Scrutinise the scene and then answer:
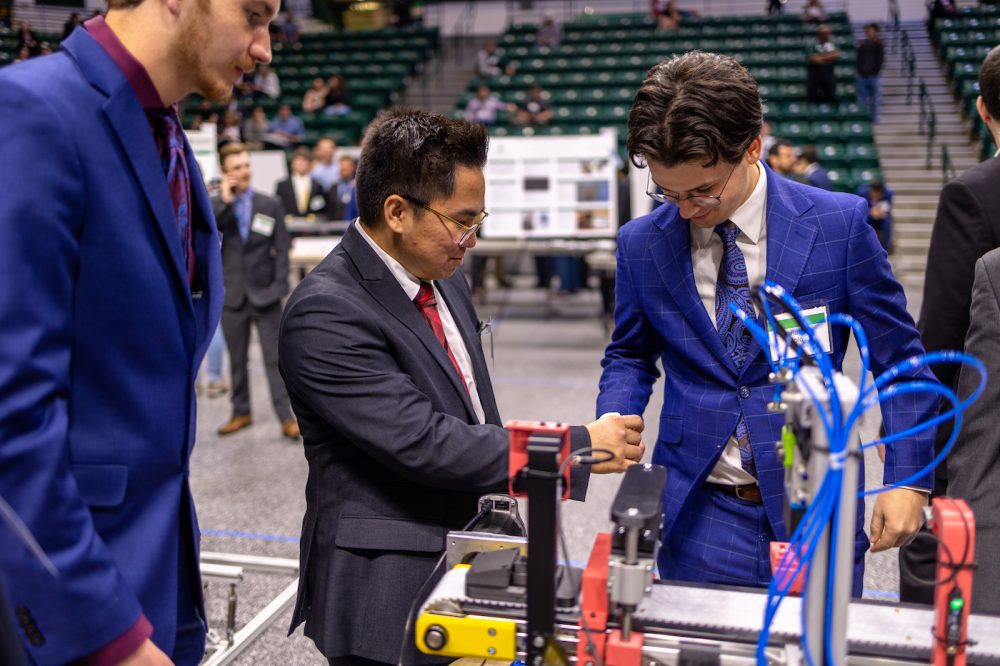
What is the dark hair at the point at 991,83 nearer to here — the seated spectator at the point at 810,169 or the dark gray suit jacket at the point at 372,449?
the dark gray suit jacket at the point at 372,449

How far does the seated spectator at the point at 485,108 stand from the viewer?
1238 cm

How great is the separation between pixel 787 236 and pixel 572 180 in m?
6.30

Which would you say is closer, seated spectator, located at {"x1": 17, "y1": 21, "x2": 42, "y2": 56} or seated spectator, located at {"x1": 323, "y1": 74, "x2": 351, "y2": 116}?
seated spectator, located at {"x1": 17, "y1": 21, "x2": 42, "y2": 56}

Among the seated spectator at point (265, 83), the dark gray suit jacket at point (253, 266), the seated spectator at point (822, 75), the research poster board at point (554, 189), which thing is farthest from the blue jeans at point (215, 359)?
the seated spectator at point (265, 83)

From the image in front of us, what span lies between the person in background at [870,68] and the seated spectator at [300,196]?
7.45 m

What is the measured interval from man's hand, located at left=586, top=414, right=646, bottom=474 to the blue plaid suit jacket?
0.33ft

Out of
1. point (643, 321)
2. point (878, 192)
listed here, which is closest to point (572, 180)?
point (878, 192)

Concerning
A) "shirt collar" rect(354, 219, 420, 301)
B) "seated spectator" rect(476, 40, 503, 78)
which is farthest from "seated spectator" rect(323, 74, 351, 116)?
"shirt collar" rect(354, 219, 420, 301)

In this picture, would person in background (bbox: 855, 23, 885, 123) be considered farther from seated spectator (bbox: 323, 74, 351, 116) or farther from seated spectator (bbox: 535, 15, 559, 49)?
seated spectator (bbox: 323, 74, 351, 116)

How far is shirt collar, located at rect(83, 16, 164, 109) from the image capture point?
104 centimetres

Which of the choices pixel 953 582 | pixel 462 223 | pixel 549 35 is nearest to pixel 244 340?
pixel 462 223

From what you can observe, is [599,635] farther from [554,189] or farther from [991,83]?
[554,189]

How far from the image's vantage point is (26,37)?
5383 mm

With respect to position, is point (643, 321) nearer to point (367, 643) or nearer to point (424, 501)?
point (424, 501)
